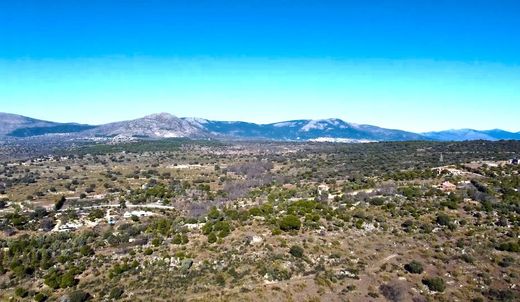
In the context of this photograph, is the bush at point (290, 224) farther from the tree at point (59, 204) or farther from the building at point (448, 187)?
the tree at point (59, 204)

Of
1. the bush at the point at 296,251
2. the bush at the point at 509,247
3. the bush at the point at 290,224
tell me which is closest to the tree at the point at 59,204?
the bush at the point at 290,224

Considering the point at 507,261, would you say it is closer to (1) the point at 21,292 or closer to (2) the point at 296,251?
(2) the point at 296,251

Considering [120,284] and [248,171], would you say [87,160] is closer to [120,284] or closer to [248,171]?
[248,171]

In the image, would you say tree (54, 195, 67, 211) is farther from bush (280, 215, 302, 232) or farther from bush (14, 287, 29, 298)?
bush (280, 215, 302, 232)

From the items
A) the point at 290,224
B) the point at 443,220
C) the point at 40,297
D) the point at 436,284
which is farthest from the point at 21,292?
the point at 443,220

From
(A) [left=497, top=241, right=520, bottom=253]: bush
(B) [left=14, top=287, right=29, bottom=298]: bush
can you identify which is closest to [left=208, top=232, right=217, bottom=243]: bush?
(B) [left=14, top=287, right=29, bottom=298]: bush
